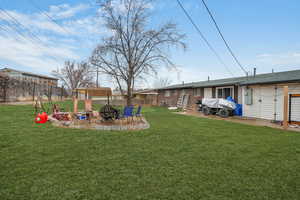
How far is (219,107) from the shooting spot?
11633mm

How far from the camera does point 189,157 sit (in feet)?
11.5

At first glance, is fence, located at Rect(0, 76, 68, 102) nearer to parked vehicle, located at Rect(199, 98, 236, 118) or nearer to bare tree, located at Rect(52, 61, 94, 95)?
parked vehicle, located at Rect(199, 98, 236, 118)

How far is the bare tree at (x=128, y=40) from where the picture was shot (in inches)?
407

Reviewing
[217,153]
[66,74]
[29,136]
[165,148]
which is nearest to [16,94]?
[29,136]

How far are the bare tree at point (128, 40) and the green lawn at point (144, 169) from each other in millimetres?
6744

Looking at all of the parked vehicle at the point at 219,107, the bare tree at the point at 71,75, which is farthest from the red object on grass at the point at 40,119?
the bare tree at the point at 71,75

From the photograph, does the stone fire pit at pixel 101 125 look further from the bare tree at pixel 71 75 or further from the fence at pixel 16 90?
the bare tree at pixel 71 75

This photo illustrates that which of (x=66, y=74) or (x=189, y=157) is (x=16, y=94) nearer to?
(x=189, y=157)

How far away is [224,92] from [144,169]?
12.7 metres

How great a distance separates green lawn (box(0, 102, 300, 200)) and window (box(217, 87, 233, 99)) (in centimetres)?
893

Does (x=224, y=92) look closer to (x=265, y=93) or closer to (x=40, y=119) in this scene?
(x=265, y=93)

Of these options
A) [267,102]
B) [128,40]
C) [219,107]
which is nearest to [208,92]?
[219,107]

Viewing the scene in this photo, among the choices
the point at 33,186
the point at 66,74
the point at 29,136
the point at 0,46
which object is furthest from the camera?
the point at 66,74

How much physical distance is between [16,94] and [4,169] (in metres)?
18.9
